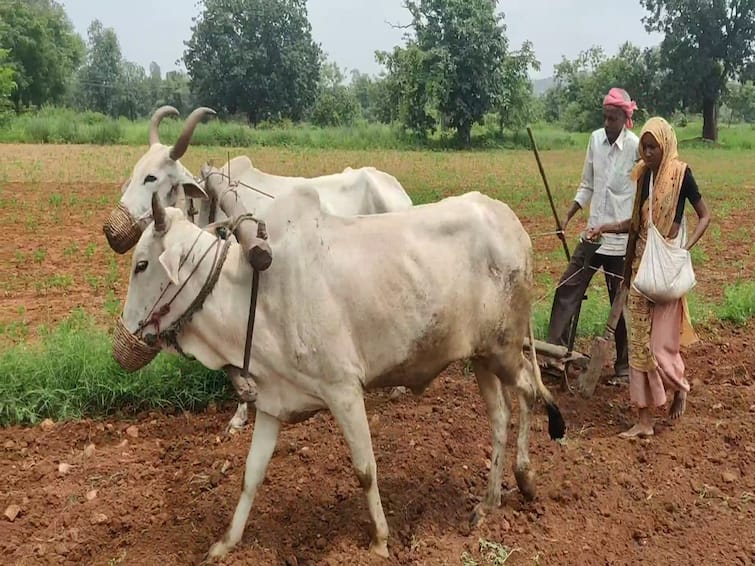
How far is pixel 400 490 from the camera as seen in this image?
423 centimetres

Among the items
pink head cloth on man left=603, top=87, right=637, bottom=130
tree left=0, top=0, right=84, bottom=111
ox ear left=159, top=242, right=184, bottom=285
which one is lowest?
ox ear left=159, top=242, right=184, bottom=285

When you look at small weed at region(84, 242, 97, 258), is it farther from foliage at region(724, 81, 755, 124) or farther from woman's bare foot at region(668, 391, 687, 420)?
foliage at region(724, 81, 755, 124)

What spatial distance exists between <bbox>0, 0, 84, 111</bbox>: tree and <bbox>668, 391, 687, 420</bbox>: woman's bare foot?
4853 centimetres

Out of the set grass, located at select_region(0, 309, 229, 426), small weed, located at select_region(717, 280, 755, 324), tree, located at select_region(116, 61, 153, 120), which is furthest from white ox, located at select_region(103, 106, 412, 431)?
tree, located at select_region(116, 61, 153, 120)

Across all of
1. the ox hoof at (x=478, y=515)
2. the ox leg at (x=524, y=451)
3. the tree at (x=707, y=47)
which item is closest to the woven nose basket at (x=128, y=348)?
the ox hoof at (x=478, y=515)

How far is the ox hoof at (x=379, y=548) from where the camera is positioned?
354 centimetres

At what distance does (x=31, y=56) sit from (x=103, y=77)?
87.6ft

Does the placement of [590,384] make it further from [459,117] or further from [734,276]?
[459,117]

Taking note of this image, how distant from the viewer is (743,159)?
28422 mm

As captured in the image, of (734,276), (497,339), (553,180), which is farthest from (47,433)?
(553,180)

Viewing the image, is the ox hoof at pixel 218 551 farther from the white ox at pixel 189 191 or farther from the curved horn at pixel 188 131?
the curved horn at pixel 188 131

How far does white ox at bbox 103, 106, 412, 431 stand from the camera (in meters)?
5.12

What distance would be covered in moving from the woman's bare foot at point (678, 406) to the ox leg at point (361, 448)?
2.54 m

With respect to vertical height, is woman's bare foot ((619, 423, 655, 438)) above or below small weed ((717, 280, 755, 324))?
below
